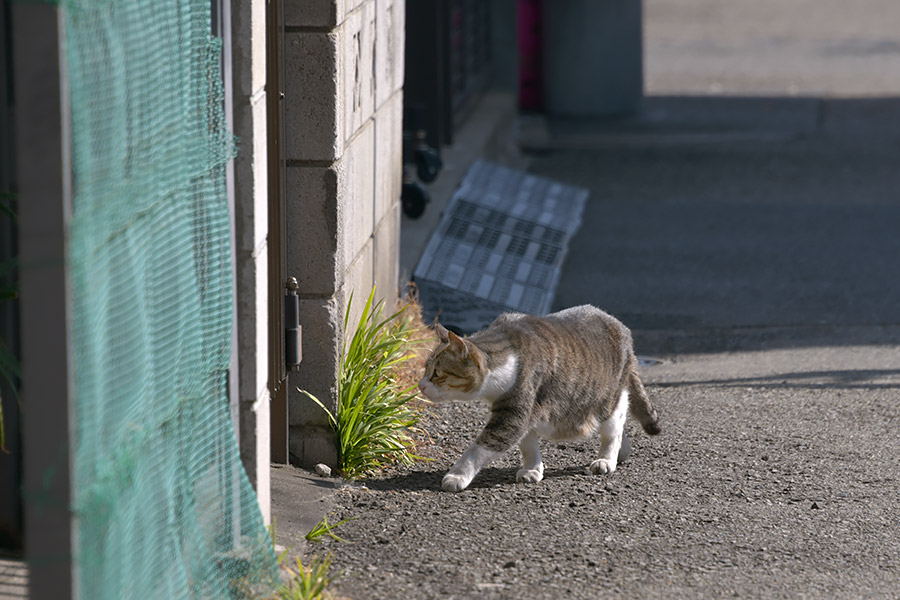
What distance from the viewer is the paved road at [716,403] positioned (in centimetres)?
459

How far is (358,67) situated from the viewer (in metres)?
5.97

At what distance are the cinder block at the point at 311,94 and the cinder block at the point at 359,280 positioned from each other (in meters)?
0.64

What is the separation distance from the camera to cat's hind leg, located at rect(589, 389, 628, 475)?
18.3ft

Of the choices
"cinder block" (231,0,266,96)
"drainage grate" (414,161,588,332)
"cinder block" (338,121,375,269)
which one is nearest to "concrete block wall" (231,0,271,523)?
"cinder block" (231,0,266,96)

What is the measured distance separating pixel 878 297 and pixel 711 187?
3987 mm

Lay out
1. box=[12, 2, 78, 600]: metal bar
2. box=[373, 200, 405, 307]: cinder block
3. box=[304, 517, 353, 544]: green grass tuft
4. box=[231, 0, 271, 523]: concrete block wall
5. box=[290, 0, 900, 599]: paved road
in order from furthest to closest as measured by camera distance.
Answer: box=[373, 200, 405, 307]: cinder block
box=[304, 517, 353, 544]: green grass tuft
box=[290, 0, 900, 599]: paved road
box=[231, 0, 271, 523]: concrete block wall
box=[12, 2, 78, 600]: metal bar

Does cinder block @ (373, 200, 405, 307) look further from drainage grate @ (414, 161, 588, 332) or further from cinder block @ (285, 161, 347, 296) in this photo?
cinder block @ (285, 161, 347, 296)

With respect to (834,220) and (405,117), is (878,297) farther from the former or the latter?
(405,117)

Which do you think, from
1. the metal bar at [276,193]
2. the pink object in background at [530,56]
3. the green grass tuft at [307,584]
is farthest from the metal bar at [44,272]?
the pink object in background at [530,56]

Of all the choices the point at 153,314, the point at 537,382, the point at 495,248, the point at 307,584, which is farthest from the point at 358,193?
the point at 495,248

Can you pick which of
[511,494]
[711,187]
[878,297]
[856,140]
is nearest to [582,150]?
[711,187]

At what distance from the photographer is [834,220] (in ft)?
38.3

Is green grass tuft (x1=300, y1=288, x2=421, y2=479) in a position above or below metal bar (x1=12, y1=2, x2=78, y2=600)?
below

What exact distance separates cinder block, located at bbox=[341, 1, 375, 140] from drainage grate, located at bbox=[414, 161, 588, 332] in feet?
6.42
